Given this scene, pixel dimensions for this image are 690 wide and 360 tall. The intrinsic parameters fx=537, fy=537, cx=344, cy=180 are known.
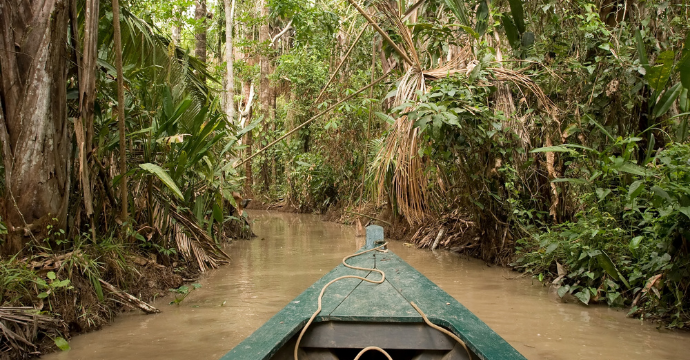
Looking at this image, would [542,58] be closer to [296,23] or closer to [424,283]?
[424,283]

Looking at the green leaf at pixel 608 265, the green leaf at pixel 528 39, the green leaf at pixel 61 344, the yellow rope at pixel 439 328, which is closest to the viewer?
the yellow rope at pixel 439 328

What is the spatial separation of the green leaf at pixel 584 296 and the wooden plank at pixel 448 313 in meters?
1.61

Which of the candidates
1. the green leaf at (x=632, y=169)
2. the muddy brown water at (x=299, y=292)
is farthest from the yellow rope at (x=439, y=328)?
the green leaf at (x=632, y=169)

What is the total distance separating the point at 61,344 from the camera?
125 inches

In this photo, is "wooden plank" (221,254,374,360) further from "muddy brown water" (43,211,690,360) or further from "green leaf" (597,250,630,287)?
"green leaf" (597,250,630,287)

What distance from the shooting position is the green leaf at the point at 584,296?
163 inches

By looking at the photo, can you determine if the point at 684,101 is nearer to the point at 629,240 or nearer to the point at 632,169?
the point at 632,169

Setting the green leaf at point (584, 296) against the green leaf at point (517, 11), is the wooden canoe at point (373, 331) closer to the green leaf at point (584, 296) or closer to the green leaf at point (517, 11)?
the green leaf at point (517, 11)

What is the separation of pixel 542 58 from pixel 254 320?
3857 mm

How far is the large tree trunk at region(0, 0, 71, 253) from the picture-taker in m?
3.47

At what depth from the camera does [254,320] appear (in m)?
3.96

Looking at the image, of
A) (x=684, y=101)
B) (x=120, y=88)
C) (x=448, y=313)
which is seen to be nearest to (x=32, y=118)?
(x=120, y=88)

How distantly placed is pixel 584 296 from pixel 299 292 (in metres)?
2.35

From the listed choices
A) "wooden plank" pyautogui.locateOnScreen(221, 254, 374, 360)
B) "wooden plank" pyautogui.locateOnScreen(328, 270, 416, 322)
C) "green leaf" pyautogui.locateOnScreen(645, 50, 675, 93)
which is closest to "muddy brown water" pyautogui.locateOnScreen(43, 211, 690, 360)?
"wooden plank" pyautogui.locateOnScreen(221, 254, 374, 360)
